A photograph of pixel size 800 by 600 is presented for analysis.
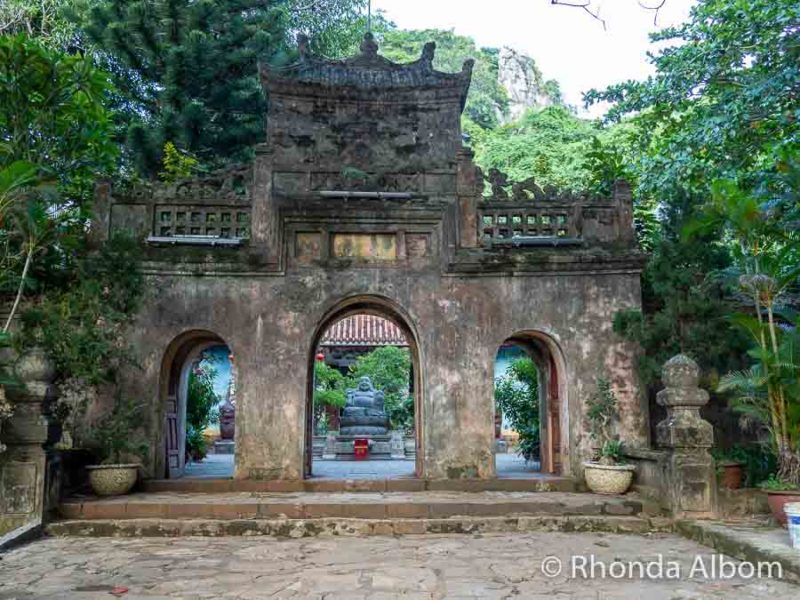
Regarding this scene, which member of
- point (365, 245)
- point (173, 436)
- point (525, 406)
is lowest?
point (173, 436)

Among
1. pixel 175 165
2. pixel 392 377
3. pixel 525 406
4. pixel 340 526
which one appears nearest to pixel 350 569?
pixel 340 526

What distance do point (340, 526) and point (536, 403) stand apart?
610 cm

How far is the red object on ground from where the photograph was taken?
16734 mm

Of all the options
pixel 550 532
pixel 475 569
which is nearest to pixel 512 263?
pixel 550 532

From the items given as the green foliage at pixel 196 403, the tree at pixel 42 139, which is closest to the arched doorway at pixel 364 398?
the green foliage at pixel 196 403

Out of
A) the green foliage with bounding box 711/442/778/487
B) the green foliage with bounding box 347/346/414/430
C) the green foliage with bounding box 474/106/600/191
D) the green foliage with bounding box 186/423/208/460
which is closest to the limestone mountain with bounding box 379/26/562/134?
the green foliage with bounding box 474/106/600/191

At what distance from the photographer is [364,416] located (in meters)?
18.0

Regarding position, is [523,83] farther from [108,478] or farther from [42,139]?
[108,478]

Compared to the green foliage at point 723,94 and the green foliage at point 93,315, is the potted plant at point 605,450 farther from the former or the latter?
the green foliage at point 93,315

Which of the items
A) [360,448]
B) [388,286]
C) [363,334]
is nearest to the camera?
[388,286]

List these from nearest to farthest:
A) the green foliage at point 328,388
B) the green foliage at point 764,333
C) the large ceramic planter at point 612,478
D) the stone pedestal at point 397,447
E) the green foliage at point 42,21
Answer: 1. the green foliage at point 764,333
2. the large ceramic planter at point 612,478
3. the green foliage at point 42,21
4. the stone pedestal at point 397,447
5. the green foliage at point 328,388

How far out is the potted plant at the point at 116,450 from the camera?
8.61m

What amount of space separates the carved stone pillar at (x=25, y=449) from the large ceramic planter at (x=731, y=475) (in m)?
7.96

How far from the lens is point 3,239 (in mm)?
9445
